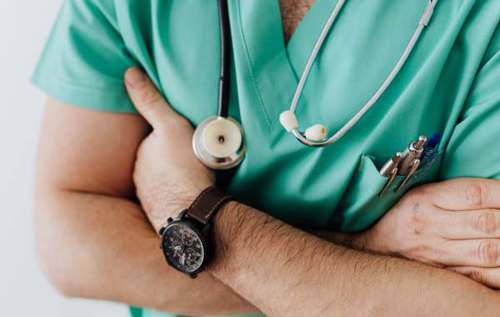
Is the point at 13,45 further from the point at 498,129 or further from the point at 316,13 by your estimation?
the point at 498,129

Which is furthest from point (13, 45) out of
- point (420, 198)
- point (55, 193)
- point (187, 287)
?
point (420, 198)

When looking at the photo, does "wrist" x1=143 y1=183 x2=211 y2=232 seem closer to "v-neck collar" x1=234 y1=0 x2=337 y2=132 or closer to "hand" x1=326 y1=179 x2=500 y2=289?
"v-neck collar" x1=234 y1=0 x2=337 y2=132

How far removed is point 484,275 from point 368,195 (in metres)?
0.21

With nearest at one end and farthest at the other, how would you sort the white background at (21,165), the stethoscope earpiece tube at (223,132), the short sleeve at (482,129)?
the short sleeve at (482,129), the stethoscope earpiece tube at (223,132), the white background at (21,165)

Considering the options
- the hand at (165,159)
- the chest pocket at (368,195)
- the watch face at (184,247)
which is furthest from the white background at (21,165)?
the chest pocket at (368,195)

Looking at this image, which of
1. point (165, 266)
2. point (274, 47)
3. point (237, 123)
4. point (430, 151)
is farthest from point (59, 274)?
point (430, 151)

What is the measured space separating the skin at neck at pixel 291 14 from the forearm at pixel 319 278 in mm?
299

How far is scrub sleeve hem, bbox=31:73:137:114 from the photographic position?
1.01m

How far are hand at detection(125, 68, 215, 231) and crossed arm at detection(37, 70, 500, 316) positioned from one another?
0.08 ft

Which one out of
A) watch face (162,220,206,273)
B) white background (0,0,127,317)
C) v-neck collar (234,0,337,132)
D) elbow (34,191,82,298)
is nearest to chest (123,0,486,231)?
v-neck collar (234,0,337,132)

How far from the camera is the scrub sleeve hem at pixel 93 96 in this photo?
1.01 metres

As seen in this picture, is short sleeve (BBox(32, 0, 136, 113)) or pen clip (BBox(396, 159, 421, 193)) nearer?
pen clip (BBox(396, 159, 421, 193))

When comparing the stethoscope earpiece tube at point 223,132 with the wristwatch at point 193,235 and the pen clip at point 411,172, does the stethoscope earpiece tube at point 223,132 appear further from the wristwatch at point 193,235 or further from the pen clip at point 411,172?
the pen clip at point 411,172

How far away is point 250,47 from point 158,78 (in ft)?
0.63
